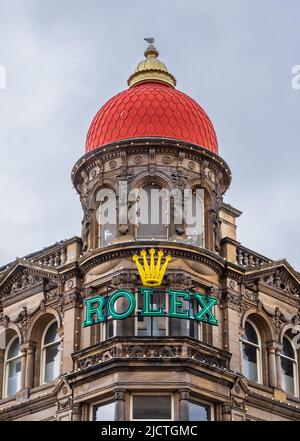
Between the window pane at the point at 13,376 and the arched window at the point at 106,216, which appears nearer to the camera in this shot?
the arched window at the point at 106,216

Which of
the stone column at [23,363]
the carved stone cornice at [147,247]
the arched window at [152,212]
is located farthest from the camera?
the stone column at [23,363]

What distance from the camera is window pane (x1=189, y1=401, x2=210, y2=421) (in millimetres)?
47812

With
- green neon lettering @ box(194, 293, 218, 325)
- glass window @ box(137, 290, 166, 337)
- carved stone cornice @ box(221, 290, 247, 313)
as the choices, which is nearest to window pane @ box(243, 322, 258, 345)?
carved stone cornice @ box(221, 290, 247, 313)

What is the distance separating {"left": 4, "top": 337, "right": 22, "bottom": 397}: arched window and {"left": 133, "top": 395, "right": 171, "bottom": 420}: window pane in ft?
26.1

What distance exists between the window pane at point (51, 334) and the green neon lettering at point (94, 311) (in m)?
3.36

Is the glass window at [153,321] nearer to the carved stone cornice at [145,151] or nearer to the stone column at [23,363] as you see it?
the carved stone cornice at [145,151]

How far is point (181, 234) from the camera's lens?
50938mm

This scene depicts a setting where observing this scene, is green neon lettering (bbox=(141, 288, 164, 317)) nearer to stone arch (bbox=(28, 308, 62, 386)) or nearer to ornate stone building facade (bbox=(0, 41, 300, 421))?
ornate stone building facade (bbox=(0, 41, 300, 421))

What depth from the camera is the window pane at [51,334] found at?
174 ft

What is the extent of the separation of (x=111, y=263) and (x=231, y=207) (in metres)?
7.61

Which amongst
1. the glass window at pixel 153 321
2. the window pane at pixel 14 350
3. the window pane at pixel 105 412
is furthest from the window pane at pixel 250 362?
the window pane at pixel 14 350
